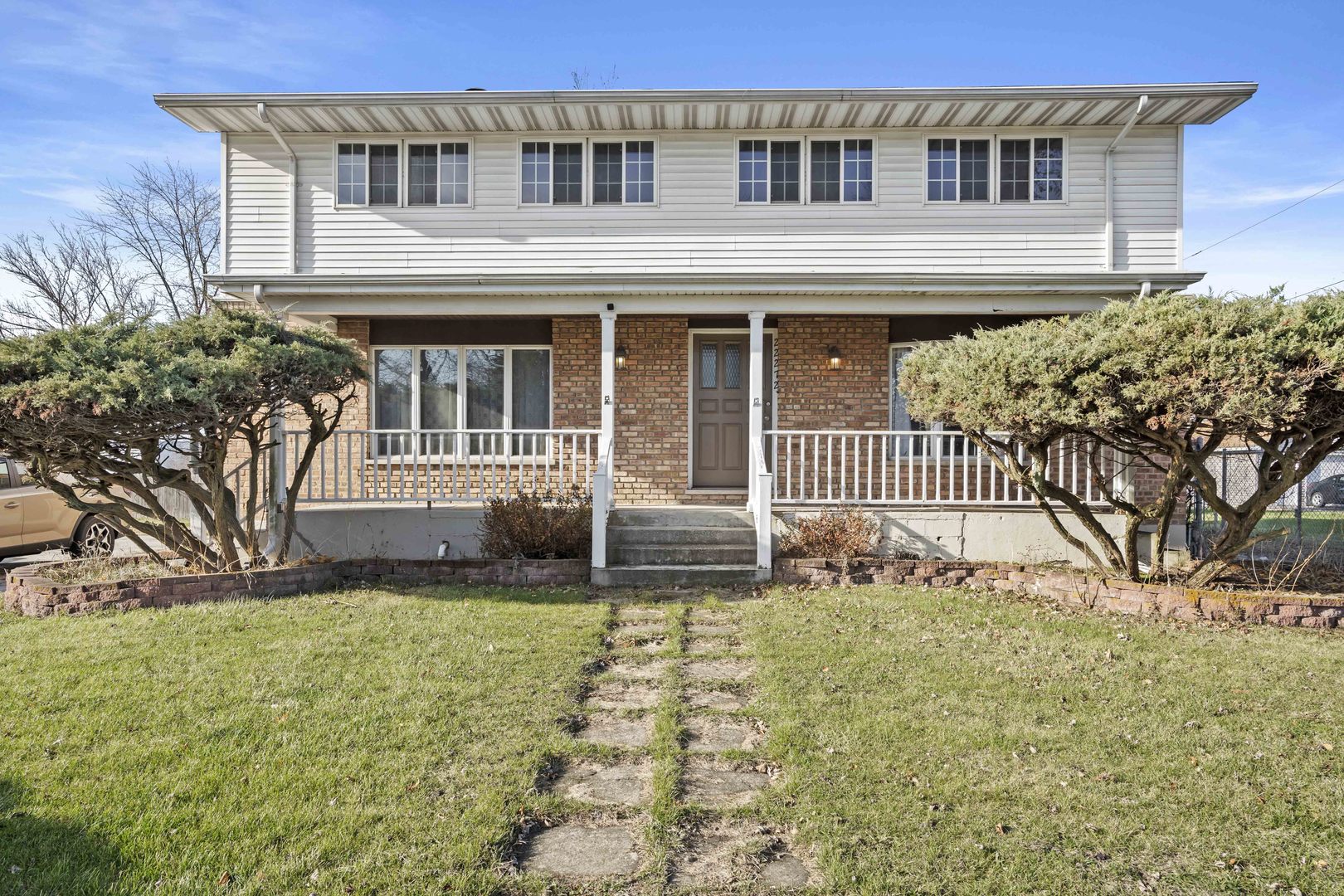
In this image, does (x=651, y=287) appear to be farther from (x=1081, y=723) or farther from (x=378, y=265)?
(x=1081, y=723)

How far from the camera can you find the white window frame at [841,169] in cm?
1113

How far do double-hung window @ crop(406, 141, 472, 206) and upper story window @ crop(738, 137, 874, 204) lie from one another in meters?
3.66

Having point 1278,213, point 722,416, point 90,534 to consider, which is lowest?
point 90,534

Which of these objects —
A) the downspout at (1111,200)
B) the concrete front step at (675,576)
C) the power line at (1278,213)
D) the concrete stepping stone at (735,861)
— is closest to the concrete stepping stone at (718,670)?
the concrete stepping stone at (735,861)

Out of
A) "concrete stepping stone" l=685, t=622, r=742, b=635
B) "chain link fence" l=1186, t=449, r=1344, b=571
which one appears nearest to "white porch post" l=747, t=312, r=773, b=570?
"concrete stepping stone" l=685, t=622, r=742, b=635

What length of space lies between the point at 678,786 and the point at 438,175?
9.52 m

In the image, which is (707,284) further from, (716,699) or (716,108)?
(716,699)

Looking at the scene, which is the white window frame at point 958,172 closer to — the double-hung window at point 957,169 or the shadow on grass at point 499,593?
the double-hung window at point 957,169

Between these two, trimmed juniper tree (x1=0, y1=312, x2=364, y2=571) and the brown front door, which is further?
the brown front door

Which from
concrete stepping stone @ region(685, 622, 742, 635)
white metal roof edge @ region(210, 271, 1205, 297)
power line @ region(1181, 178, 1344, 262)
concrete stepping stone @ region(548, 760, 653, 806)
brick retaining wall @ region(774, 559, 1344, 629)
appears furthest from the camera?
power line @ region(1181, 178, 1344, 262)

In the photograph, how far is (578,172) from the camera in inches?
445

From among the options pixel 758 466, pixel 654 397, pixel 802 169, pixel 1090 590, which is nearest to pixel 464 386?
pixel 654 397

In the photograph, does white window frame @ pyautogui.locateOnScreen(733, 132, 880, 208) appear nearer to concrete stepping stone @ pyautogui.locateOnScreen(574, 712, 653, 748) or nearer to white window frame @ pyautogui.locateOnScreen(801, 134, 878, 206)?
white window frame @ pyautogui.locateOnScreen(801, 134, 878, 206)

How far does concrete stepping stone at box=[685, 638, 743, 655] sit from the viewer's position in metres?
6.28
